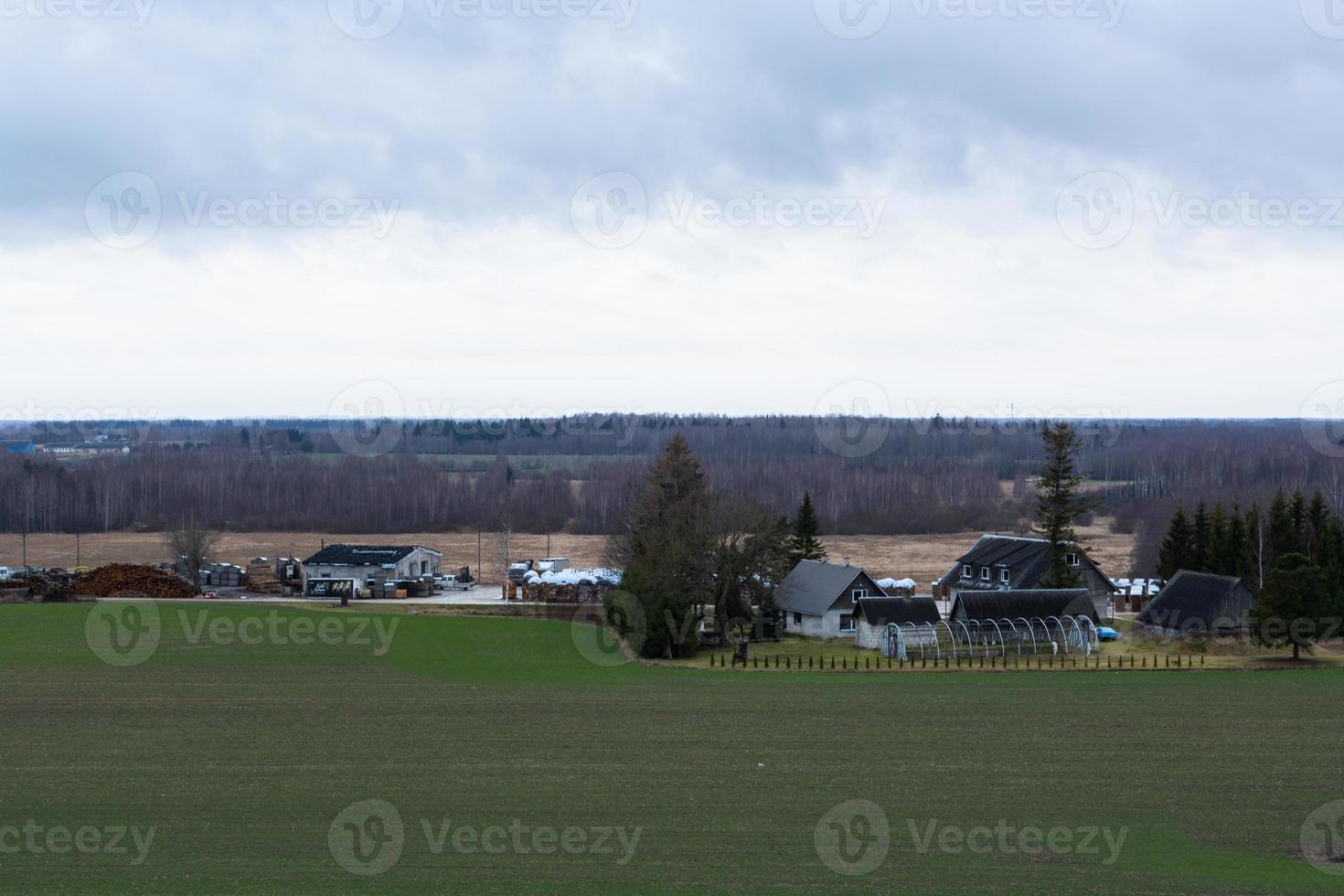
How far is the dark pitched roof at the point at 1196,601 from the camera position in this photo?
4397 centimetres

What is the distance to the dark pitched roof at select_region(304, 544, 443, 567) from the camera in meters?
64.2

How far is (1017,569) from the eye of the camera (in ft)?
175

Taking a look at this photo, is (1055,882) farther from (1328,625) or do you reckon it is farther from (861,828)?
(1328,625)

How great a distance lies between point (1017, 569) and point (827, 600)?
36.6 ft

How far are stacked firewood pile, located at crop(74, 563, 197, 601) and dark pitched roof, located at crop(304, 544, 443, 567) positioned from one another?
683 centimetres

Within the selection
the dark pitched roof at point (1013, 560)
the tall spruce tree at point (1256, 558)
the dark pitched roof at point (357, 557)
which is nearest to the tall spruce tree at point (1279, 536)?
the tall spruce tree at point (1256, 558)

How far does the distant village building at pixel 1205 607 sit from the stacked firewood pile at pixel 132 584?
47591 mm

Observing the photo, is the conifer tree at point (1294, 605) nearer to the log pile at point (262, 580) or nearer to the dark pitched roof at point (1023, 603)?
the dark pitched roof at point (1023, 603)

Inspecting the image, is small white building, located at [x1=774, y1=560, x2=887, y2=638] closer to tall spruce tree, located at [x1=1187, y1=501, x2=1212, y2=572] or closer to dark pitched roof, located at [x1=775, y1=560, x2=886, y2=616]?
dark pitched roof, located at [x1=775, y1=560, x2=886, y2=616]

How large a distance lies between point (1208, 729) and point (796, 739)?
10.5 meters

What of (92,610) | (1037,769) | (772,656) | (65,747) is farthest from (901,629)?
(92,610)

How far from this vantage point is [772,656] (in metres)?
43.2

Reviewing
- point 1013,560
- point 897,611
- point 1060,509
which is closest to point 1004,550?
point 1013,560

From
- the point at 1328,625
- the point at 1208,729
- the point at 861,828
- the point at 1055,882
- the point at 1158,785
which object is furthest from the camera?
the point at 1328,625
